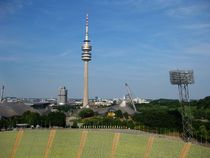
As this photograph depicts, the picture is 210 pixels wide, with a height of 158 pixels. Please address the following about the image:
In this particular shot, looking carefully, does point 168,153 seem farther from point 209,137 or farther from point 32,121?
point 32,121

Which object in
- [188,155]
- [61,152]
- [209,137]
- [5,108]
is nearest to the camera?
[188,155]

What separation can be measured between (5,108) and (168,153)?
23.7m

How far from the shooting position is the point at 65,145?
56.9 ft

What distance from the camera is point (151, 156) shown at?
15523 mm

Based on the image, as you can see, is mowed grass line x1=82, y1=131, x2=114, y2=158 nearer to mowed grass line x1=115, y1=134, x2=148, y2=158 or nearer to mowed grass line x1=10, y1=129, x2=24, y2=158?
mowed grass line x1=115, y1=134, x2=148, y2=158

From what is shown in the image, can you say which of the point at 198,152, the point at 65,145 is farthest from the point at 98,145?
the point at 198,152

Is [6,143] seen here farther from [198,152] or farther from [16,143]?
[198,152]

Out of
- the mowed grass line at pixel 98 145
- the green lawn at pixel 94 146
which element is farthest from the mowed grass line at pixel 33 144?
the mowed grass line at pixel 98 145

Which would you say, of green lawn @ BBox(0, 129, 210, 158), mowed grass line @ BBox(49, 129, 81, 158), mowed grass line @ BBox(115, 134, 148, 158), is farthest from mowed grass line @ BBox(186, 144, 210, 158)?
mowed grass line @ BBox(49, 129, 81, 158)

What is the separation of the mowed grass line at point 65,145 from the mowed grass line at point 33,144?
60 cm

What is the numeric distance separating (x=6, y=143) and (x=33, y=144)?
4.73ft

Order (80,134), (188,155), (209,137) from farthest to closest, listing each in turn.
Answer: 1. (209,137)
2. (80,134)
3. (188,155)

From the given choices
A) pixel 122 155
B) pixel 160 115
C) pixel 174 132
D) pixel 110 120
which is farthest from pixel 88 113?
pixel 122 155

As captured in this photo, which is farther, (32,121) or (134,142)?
(32,121)
